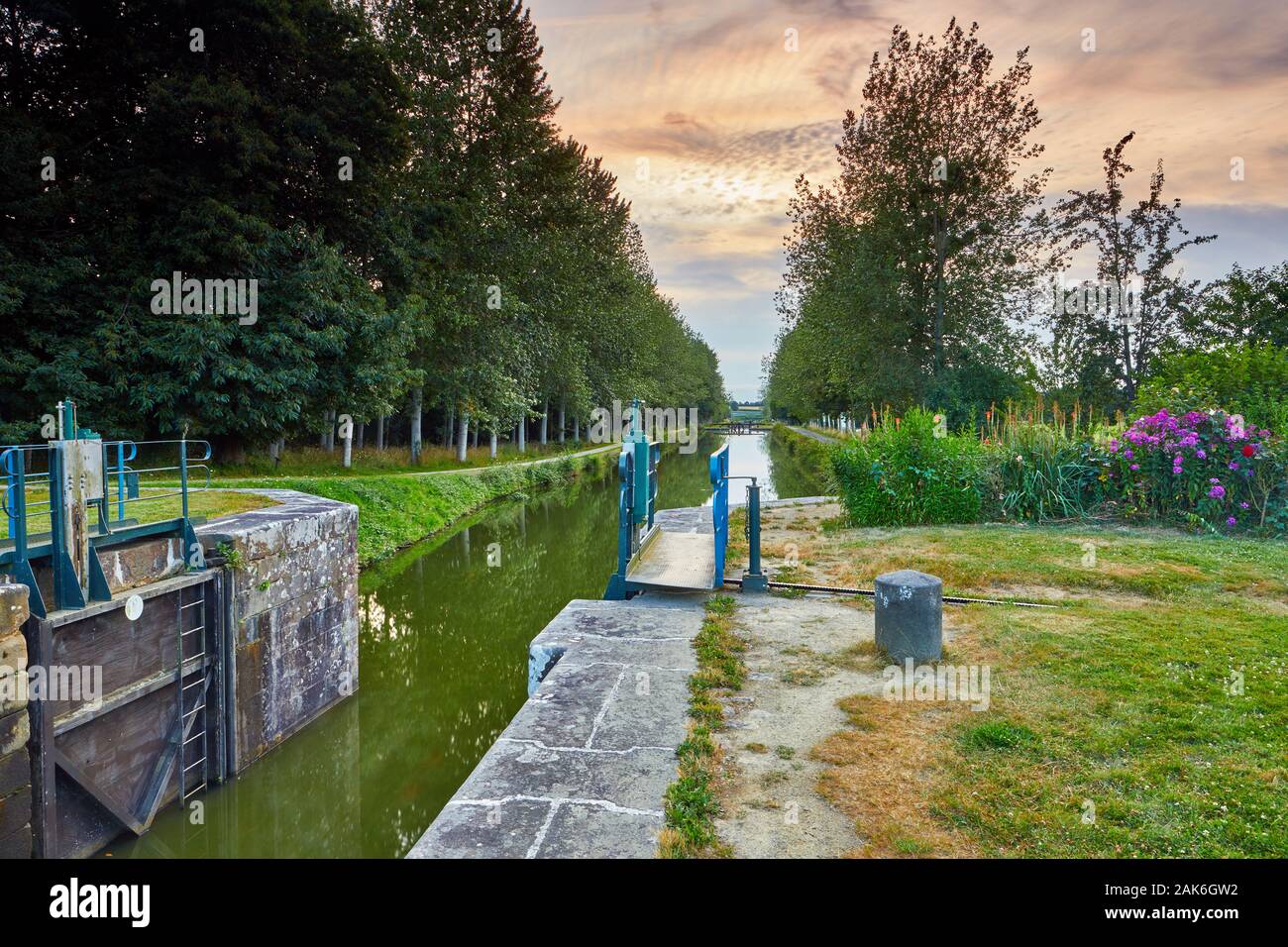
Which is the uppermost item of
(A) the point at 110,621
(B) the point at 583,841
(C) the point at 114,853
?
(A) the point at 110,621

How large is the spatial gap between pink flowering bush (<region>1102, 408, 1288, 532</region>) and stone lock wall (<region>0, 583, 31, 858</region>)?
1393 cm

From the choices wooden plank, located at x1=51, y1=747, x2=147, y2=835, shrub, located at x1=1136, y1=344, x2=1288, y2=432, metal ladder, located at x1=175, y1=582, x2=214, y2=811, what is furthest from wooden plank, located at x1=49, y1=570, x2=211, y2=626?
shrub, located at x1=1136, y1=344, x2=1288, y2=432

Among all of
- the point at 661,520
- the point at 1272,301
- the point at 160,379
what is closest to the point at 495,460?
the point at 160,379

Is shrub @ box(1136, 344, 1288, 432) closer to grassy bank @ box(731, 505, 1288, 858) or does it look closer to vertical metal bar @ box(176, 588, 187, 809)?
grassy bank @ box(731, 505, 1288, 858)

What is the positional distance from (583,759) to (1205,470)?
1181cm

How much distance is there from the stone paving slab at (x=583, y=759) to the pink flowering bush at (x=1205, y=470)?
375 inches

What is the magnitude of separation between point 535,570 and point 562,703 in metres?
9.91

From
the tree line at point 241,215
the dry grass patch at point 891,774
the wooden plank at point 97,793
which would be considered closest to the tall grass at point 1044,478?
the dry grass patch at point 891,774

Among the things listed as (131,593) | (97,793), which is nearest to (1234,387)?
(131,593)

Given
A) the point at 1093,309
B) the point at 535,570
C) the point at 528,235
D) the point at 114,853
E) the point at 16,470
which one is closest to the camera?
the point at 16,470

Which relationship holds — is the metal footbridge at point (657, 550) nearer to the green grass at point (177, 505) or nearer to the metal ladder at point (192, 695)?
the metal ladder at point (192, 695)

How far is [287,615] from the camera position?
23.9 feet

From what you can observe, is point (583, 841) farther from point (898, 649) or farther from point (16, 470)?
point (16, 470)
